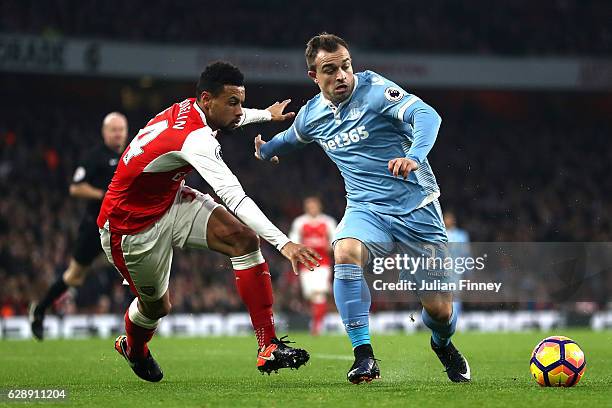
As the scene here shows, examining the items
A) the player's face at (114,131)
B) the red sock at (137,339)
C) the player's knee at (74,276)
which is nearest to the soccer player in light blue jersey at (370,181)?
the red sock at (137,339)

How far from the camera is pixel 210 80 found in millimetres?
6000

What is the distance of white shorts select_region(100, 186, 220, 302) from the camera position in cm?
616

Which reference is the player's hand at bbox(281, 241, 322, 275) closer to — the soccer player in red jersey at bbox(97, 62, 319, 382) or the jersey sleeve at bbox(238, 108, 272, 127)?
the soccer player in red jersey at bbox(97, 62, 319, 382)

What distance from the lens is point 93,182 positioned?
10273mm

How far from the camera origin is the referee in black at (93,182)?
1022 centimetres

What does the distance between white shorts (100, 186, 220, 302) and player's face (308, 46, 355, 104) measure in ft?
3.42

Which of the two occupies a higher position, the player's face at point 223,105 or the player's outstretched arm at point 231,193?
the player's face at point 223,105

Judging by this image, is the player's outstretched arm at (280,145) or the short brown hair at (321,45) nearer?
the short brown hair at (321,45)

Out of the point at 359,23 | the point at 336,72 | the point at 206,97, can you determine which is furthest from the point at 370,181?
the point at 359,23

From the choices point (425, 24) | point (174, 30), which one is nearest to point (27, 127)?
point (174, 30)

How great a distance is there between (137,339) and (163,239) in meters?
0.86

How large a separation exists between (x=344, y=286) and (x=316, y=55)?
149 centimetres

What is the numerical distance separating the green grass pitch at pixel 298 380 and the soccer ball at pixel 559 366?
80mm

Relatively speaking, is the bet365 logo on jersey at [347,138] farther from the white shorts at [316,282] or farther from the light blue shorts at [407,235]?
the white shorts at [316,282]
